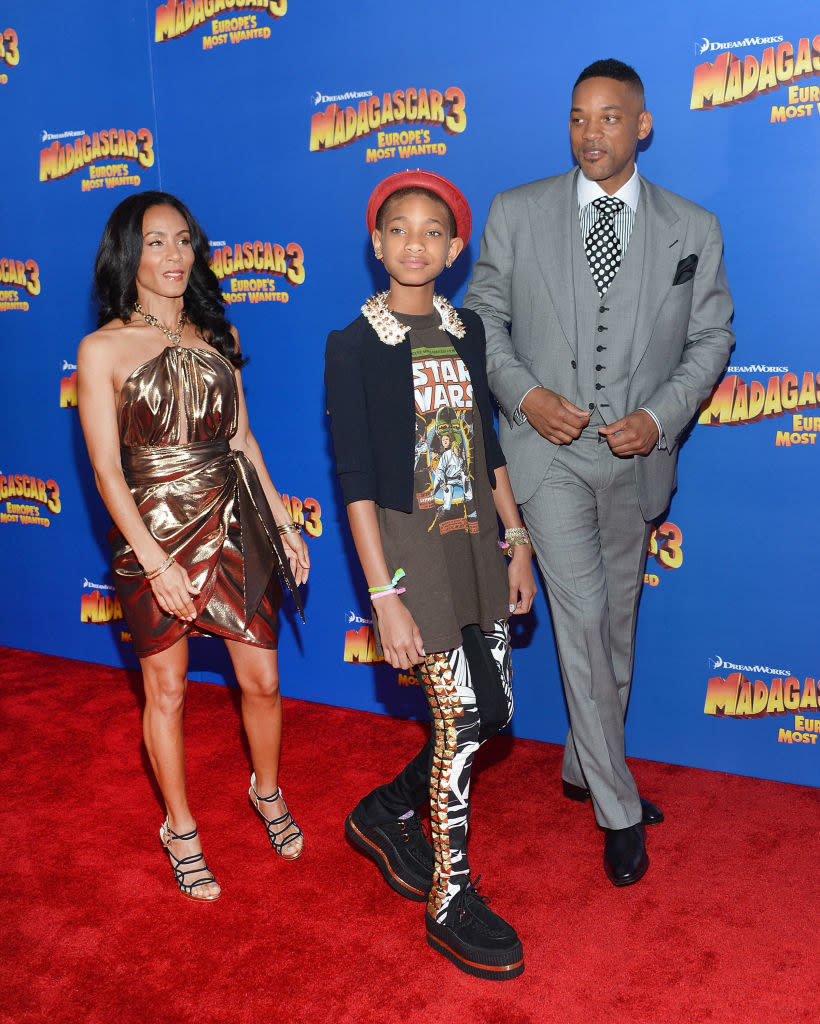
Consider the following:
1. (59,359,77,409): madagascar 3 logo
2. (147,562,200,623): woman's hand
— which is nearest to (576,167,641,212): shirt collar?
(147,562,200,623): woman's hand

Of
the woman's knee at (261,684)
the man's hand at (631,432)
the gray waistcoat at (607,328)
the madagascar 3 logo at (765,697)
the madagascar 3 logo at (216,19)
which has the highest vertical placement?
the madagascar 3 logo at (216,19)

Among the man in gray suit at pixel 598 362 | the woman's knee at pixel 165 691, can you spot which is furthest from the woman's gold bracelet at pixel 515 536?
the woman's knee at pixel 165 691

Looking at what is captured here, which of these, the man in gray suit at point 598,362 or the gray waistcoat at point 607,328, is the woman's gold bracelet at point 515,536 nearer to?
the man in gray suit at point 598,362

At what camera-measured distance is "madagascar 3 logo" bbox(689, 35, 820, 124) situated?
3.16 meters

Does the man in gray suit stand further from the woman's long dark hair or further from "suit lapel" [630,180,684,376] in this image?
the woman's long dark hair

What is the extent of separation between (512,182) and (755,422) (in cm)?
118

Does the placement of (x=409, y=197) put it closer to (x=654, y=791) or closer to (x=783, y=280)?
(x=783, y=280)

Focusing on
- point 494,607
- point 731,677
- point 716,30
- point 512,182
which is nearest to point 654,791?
point 731,677

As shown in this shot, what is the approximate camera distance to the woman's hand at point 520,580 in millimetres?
2711

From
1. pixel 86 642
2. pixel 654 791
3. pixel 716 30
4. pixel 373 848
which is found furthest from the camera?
pixel 86 642

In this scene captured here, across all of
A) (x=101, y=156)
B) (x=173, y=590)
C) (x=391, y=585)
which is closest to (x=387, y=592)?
(x=391, y=585)

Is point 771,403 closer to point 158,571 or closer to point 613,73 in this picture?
point 613,73

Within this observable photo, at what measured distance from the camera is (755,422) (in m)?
3.45

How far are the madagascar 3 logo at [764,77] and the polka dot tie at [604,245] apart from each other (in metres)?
0.60
